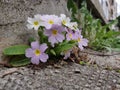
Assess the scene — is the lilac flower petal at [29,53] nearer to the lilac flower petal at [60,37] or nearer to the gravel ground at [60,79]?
the gravel ground at [60,79]

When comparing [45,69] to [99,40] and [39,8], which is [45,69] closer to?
[39,8]

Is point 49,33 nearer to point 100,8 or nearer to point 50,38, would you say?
point 50,38

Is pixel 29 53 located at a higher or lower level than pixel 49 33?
lower

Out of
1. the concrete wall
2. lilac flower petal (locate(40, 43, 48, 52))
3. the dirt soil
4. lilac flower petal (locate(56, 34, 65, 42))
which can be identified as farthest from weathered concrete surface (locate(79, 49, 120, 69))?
the concrete wall

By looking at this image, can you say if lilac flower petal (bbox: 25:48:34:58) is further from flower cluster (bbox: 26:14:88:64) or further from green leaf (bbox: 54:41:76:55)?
green leaf (bbox: 54:41:76:55)

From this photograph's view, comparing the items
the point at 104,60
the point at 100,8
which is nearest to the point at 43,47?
the point at 104,60

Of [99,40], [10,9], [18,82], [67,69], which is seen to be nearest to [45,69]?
[67,69]
